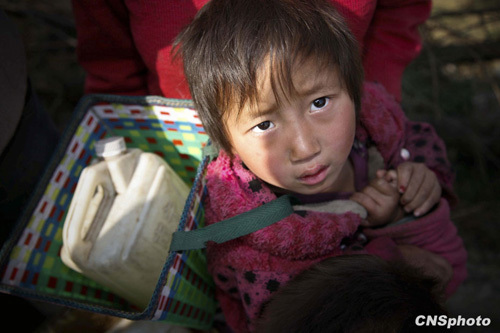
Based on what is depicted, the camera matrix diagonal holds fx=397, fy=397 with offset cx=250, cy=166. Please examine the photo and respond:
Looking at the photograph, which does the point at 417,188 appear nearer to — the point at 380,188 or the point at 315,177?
the point at 380,188

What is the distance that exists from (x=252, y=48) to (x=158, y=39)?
1.37 ft

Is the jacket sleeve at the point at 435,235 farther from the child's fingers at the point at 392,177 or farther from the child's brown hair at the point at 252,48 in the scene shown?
the child's brown hair at the point at 252,48

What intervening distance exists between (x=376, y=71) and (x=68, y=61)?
2329mm

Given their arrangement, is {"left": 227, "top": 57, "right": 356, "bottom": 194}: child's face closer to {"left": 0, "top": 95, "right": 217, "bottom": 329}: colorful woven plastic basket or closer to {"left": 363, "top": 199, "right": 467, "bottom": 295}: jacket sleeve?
{"left": 0, "top": 95, "right": 217, "bottom": 329}: colorful woven plastic basket

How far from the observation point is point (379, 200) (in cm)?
127

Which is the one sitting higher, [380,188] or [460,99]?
[460,99]

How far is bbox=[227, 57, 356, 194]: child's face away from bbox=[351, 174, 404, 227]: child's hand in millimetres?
233

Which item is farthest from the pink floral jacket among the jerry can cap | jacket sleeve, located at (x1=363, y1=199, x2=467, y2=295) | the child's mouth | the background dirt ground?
the background dirt ground

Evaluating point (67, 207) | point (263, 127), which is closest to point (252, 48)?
point (263, 127)

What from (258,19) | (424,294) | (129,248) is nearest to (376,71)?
(258,19)

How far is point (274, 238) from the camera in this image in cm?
106

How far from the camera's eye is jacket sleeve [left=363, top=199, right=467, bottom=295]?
4.12 ft

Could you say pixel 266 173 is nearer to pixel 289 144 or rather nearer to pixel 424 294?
pixel 289 144

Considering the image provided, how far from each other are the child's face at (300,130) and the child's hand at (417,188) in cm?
33
